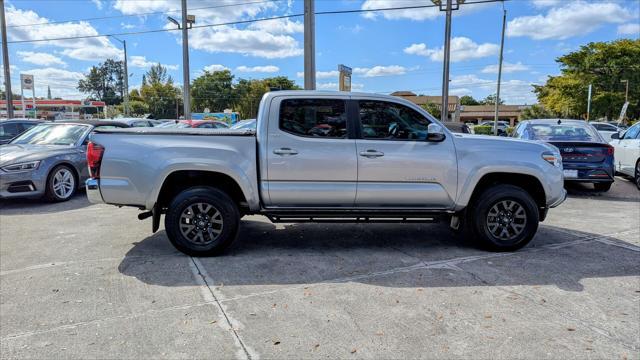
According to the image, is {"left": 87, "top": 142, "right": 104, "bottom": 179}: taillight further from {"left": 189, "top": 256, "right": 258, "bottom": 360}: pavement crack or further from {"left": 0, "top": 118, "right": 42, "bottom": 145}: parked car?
{"left": 0, "top": 118, "right": 42, "bottom": 145}: parked car

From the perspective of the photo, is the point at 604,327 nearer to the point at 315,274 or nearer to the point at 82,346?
the point at 315,274

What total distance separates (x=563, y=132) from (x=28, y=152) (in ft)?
37.4

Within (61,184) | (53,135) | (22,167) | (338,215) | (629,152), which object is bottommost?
(61,184)

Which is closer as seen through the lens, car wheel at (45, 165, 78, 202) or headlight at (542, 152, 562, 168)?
headlight at (542, 152, 562, 168)

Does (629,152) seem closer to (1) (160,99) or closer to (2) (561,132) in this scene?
(2) (561,132)

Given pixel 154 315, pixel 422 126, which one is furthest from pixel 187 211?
pixel 422 126

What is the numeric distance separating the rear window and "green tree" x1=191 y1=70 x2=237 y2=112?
76.2m

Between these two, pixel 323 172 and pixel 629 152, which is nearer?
pixel 323 172

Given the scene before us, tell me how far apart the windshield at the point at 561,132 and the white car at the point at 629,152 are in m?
1.40

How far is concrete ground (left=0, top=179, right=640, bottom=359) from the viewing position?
329cm

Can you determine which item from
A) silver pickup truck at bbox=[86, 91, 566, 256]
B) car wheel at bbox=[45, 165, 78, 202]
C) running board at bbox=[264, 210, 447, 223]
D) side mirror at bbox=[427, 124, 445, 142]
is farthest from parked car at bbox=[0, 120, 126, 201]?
side mirror at bbox=[427, 124, 445, 142]

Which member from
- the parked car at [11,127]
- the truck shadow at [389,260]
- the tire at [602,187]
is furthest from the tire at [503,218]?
the parked car at [11,127]

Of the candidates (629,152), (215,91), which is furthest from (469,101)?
(629,152)

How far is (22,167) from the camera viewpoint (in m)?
8.16
